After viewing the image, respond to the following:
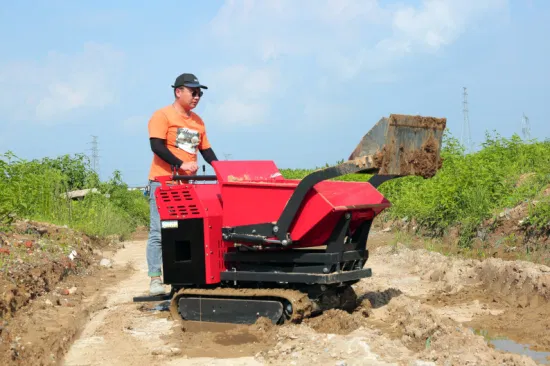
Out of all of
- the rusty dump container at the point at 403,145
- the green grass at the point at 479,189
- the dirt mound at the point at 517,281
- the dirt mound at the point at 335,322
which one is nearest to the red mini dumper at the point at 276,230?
the rusty dump container at the point at 403,145

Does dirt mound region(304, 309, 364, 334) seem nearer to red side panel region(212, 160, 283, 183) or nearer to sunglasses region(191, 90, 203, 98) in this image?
red side panel region(212, 160, 283, 183)

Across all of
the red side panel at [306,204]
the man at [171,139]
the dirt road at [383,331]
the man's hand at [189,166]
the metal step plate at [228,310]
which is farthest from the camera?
the man at [171,139]

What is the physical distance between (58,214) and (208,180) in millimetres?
7991

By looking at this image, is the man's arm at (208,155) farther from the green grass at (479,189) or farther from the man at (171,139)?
the green grass at (479,189)

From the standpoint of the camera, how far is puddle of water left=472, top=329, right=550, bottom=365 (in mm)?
4473

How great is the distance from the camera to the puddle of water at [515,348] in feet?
14.7

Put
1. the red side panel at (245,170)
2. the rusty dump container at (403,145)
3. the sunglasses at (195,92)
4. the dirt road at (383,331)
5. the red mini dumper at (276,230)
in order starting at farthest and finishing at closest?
the sunglasses at (195,92) → the red side panel at (245,170) → the red mini dumper at (276,230) → the rusty dump container at (403,145) → the dirt road at (383,331)

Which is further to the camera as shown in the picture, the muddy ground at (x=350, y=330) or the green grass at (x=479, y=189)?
the green grass at (x=479, y=189)

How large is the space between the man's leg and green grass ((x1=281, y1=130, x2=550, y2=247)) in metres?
4.93

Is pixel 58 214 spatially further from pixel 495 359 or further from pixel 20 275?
pixel 495 359

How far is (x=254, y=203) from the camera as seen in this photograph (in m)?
5.54

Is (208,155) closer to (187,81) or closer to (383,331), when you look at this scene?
(187,81)

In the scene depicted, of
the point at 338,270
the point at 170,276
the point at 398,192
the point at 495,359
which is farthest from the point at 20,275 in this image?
the point at 398,192

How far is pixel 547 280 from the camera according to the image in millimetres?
6262
